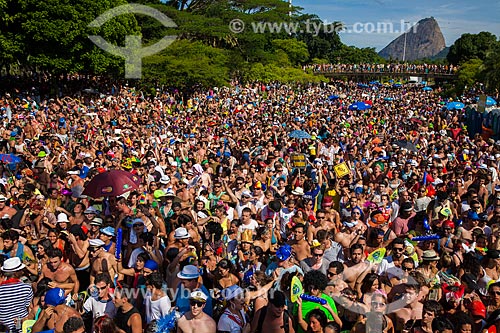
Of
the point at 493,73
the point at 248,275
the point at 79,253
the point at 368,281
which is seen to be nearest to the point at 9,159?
the point at 79,253

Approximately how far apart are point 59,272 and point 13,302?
622 millimetres

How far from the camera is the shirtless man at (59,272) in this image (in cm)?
513

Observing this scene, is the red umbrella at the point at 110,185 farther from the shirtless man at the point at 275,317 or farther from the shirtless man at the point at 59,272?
the shirtless man at the point at 275,317

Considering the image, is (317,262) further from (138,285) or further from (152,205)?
(152,205)

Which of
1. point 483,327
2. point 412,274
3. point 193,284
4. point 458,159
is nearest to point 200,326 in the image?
point 193,284

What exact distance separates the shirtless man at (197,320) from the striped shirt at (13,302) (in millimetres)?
1683

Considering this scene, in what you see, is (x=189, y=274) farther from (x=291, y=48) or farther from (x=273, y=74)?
(x=291, y=48)

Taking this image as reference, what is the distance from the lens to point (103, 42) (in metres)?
25.5

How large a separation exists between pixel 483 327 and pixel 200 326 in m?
2.45

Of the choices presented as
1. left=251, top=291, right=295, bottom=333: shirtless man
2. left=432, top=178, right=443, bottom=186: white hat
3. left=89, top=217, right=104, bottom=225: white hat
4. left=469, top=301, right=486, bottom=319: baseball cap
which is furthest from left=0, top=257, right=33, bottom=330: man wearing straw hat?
left=432, top=178, right=443, bottom=186: white hat

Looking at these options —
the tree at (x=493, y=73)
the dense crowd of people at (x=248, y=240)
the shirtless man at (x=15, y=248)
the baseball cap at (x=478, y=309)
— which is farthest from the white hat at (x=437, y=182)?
the tree at (x=493, y=73)

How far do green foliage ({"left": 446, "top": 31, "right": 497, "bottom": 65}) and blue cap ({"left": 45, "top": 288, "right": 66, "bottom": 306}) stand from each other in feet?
228

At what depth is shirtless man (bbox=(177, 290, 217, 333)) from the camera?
3.96 metres

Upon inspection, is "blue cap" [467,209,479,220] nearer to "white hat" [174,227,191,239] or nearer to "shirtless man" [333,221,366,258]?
"shirtless man" [333,221,366,258]
